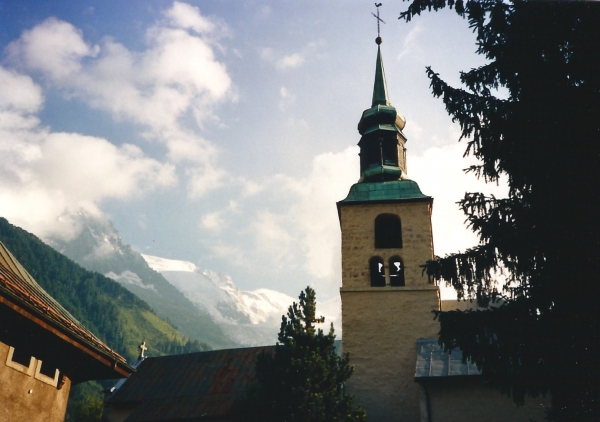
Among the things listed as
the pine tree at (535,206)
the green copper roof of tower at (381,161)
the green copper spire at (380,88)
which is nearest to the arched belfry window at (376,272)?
the green copper roof of tower at (381,161)

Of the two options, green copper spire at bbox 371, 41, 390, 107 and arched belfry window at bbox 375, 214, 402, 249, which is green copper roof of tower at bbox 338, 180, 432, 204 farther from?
green copper spire at bbox 371, 41, 390, 107

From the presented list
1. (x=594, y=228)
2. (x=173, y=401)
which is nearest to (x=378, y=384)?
(x=173, y=401)

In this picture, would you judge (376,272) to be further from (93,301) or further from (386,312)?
(93,301)

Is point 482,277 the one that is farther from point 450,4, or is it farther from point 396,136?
point 396,136

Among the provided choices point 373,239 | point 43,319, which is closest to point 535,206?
point 43,319

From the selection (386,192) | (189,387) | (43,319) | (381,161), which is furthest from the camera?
(189,387)

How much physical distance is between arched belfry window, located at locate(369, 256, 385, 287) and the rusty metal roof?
5877mm

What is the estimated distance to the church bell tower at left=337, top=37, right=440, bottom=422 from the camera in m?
20.8

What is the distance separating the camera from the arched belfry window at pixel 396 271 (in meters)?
22.9

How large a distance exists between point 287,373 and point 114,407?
44.3ft

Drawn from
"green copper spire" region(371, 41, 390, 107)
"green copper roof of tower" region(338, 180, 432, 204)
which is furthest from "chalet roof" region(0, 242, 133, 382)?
"green copper spire" region(371, 41, 390, 107)

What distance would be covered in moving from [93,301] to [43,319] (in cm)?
15471

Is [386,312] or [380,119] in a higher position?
[380,119]

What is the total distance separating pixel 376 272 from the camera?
23.4m
